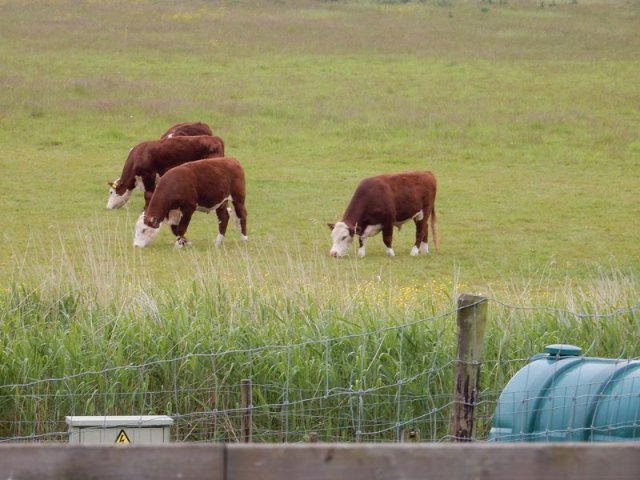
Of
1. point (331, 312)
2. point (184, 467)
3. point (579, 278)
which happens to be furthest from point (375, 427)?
point (579, 278)

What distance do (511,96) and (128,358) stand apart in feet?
99.7

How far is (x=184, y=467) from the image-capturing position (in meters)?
2.98

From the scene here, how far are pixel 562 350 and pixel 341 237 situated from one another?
37.3ft

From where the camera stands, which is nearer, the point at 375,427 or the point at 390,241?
the point at 375,427

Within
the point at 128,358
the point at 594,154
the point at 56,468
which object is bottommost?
the point at 594,154

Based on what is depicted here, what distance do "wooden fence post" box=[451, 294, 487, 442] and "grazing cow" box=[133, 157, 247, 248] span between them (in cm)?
1245

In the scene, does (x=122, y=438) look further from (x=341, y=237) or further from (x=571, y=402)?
(x=341, y=237)

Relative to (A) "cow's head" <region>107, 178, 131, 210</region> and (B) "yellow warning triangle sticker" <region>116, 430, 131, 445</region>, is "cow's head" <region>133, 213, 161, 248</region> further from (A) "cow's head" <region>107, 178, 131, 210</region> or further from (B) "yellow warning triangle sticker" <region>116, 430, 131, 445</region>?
(B) "yellow warning triangle sticker" <region>116, 430, 131, 445</region>

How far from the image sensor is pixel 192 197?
18734 mm

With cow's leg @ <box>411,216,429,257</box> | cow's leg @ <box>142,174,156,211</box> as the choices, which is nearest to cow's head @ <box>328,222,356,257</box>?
cow's leg @ <box>411,216,429,257</box>

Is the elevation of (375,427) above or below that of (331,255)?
above

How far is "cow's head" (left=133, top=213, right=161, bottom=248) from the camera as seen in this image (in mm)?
18156

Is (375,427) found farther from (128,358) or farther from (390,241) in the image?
(390,241)

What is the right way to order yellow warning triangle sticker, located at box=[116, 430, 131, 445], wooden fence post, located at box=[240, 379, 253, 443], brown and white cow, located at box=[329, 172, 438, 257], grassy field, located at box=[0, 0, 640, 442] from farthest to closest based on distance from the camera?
brown and white cow, located at box=[329, 172, 438, 257] → grassy field, located at box=[0, 0, 640, 442] → wooden fence post, located at box=[240, 379, 253, 443] → yellow warning triangle sticker, located at box=[116, 430, 131, 445]
